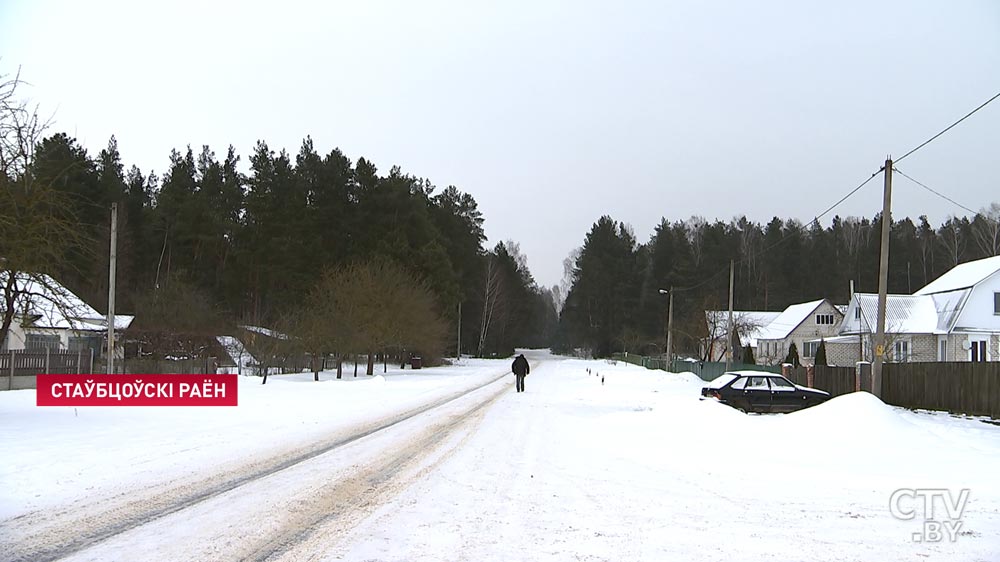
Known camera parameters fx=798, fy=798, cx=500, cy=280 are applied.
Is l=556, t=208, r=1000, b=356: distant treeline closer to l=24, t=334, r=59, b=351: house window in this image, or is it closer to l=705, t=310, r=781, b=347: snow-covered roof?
l=705, t=310, r=781, b=347: snow-covered roof

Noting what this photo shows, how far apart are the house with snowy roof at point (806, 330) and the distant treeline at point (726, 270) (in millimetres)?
17859

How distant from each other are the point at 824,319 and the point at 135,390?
59866 mm

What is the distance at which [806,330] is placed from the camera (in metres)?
70.1

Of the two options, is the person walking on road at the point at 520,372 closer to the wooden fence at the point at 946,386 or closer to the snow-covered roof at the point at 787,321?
the wooden fence at the point at 946,386

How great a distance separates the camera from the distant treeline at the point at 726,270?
316 ft

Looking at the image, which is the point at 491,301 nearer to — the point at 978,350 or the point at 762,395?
the point at 978,350

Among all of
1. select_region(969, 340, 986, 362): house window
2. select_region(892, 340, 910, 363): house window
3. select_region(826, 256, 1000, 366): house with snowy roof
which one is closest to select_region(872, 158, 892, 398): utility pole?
select_region(826, 256, 1000, 366): house with snowy roof

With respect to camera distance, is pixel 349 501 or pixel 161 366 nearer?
pixel 349 501

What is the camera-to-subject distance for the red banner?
77.5ft

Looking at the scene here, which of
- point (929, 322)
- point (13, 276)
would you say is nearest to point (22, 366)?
point (13, 276)

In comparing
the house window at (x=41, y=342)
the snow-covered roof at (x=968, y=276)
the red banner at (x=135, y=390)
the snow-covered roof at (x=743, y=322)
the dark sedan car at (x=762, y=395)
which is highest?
the snow-covered roof at (x=968, y=276)

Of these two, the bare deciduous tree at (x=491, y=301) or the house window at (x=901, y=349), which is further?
the bare deciduous tree at (x=491, y=301)

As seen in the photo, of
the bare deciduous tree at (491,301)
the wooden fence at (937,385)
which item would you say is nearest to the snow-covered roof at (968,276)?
the wooden fence at (937,385)

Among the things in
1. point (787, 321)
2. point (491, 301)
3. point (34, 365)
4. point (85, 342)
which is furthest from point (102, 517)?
point (491, 301)
